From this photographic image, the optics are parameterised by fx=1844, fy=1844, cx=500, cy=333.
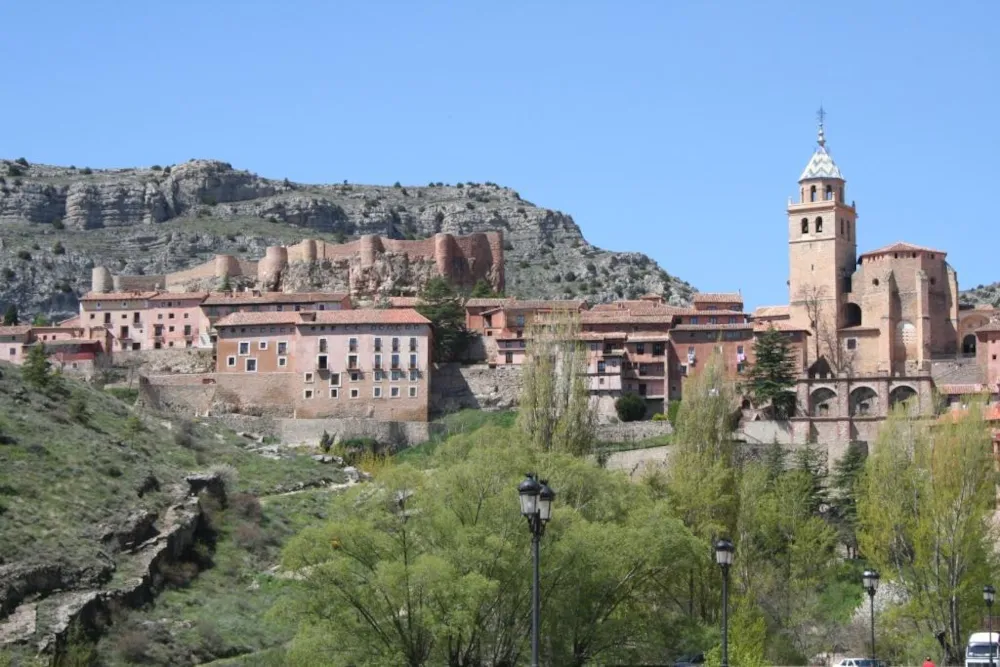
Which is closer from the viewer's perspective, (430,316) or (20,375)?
(20,375)

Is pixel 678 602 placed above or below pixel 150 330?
below

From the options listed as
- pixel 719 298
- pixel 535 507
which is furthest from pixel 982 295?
pixel 535 507

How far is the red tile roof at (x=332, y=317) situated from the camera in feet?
309

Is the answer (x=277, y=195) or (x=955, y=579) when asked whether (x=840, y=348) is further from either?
(x=277, y=195)

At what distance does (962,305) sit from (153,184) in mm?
83256

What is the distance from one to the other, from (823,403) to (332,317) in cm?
2563

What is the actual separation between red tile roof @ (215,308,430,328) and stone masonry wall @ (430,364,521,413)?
10.9ft

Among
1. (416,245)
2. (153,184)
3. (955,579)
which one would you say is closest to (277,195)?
(153,184)

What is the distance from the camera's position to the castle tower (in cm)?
9344

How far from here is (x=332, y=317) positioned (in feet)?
314

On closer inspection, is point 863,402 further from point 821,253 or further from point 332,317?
point 332,317

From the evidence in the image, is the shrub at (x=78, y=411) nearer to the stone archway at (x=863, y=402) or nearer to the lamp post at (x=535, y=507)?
the stone archway at (x=863, y=402)

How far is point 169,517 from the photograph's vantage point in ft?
210

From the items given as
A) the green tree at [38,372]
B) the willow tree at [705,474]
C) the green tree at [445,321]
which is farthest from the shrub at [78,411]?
the green tree at [445,321]
